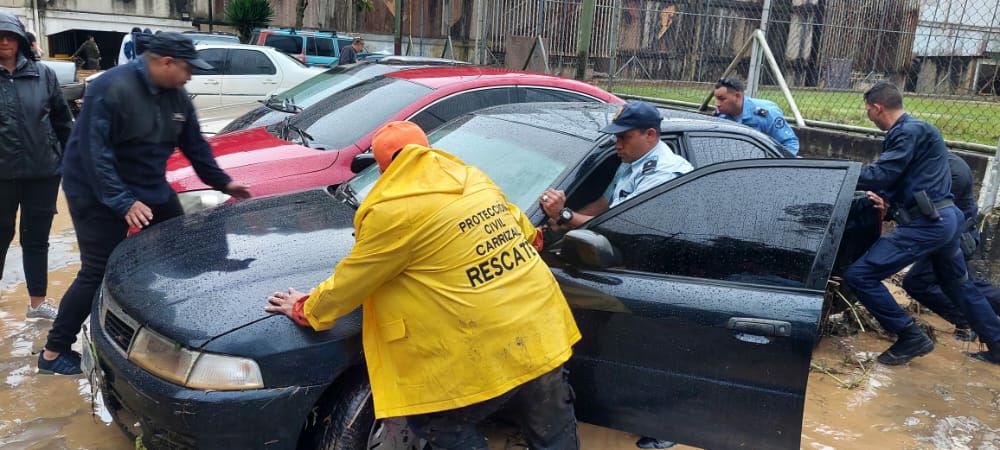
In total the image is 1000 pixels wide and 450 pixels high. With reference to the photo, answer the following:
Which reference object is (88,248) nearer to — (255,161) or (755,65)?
(255,161)

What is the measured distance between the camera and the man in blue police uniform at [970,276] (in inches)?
179

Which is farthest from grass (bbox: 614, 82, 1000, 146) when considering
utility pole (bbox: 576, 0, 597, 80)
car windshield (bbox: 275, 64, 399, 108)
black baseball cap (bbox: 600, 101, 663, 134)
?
black baseball cap (bbox: 600, 101, 663, 134)

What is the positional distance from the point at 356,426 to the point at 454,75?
372cm

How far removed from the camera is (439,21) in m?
27.7

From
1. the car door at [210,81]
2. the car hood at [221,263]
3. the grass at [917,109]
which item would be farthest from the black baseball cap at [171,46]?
the car door at [210,81]

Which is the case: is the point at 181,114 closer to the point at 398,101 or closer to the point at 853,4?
the point at 398,101

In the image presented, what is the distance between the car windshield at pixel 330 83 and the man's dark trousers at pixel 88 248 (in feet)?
9.43

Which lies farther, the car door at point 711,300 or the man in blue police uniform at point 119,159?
the man in blue police uniform at point 119,159

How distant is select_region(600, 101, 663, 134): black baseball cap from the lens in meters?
3.27

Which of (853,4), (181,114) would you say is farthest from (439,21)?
(181,114)

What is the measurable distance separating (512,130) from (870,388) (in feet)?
8.14

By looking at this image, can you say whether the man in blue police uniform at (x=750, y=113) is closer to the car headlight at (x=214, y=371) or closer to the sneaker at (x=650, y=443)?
the sneaker at (x=650, y=443)

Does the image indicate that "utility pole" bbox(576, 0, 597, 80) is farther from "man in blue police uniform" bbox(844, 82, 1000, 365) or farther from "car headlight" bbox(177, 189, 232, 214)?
"car headlight" bbox(177, 189, 232, 214)

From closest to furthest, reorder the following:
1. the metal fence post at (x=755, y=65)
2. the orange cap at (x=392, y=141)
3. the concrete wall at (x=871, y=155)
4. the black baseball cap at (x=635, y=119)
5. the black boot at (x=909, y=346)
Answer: the orange cap at (x=392, y=141) → the black baseball cap at (x=635, y=119) → the black boot at (x=909, y=346) → the concrete wall at (x=871, y=155) → the metal fence post at (x=755, y=65)
